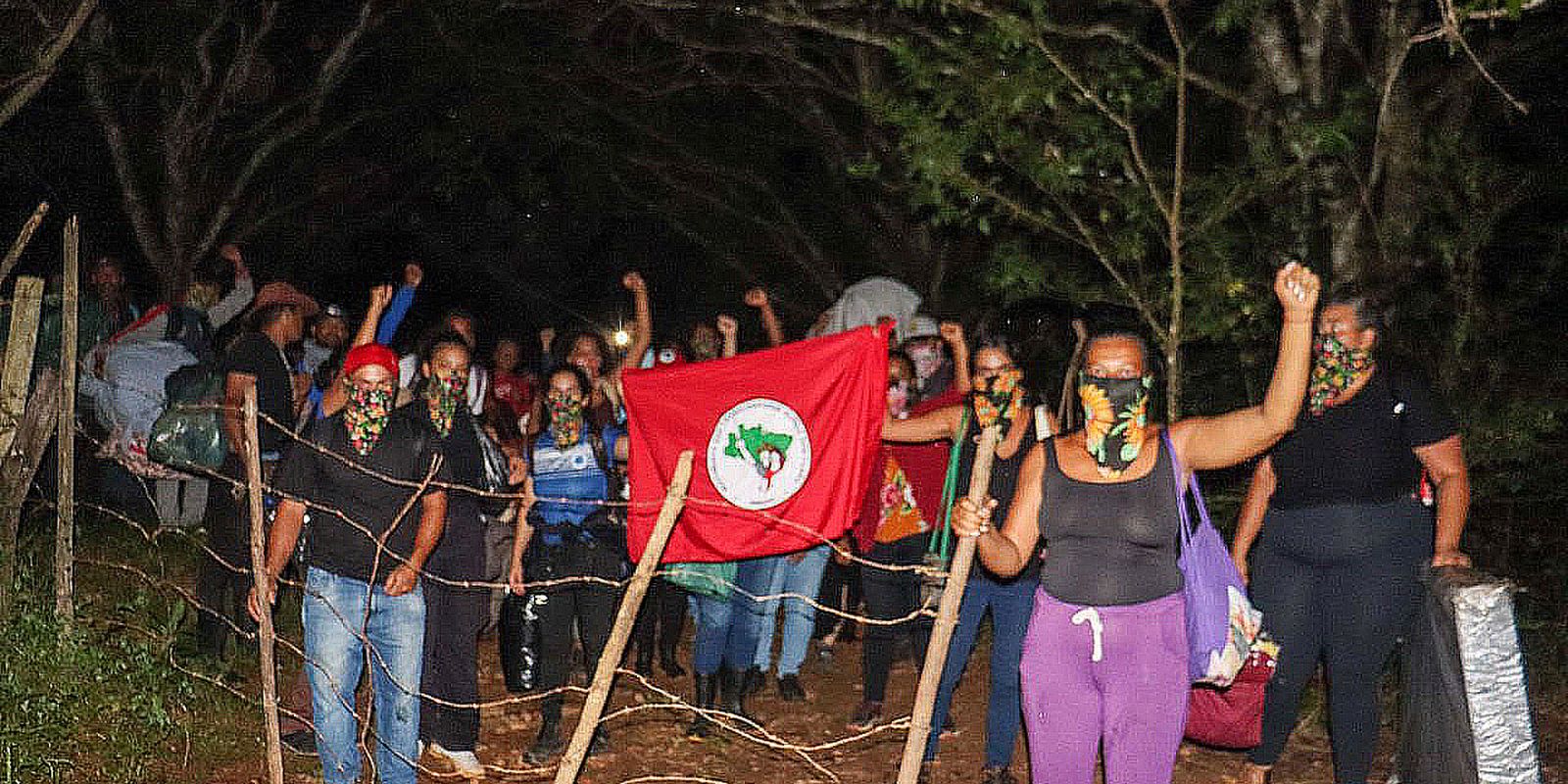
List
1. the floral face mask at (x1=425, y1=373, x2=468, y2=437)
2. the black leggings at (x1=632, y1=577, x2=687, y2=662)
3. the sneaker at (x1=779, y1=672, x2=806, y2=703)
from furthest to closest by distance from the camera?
the black leggings at (x1=632, y1=577, x2=687, y2=662)
the sneaker at (x1=779, y1=672, x2=806, y2=703)
the floral face mask at (x1=425, y1=373, x2=468, y2=437)

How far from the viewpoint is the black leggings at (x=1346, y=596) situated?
6.29 m

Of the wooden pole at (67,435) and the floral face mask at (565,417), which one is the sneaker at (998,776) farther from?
the wooden pole at (67,435)

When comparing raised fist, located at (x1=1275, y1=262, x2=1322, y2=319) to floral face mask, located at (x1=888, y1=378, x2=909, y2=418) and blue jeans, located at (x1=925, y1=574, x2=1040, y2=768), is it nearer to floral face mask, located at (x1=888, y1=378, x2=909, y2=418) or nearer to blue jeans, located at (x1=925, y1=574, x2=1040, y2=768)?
blue jeans, located at (x1=925, y1=574, x2=1040, y2=768)

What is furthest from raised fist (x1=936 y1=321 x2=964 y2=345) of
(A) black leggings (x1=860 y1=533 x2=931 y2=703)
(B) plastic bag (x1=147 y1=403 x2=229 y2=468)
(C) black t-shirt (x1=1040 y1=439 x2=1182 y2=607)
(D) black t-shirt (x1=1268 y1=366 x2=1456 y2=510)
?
(B) plastic bag (x1=147 y1=403 x2=229 y2=468)

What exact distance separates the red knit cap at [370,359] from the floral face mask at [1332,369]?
359cm

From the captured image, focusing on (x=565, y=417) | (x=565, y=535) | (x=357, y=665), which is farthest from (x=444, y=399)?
(x=357, y=665)

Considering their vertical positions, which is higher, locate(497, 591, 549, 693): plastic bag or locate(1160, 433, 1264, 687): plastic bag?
locate(1160, 433, 1264, 687): plastic bag

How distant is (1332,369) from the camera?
20.8 feet

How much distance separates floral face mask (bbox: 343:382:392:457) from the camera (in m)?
6.41

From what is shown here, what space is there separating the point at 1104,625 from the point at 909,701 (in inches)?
197

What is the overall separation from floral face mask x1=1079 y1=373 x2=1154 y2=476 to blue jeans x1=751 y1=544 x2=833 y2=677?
385 centimetres

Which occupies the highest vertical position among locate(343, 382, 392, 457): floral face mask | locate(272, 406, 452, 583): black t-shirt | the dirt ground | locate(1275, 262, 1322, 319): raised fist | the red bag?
locate(1275, 262, 1322, 319): raised fist

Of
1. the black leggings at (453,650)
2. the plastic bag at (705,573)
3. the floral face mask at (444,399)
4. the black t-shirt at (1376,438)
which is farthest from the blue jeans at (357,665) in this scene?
the black t-shirt at (1376,438)

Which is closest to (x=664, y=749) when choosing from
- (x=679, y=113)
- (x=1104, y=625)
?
(x=1104, y=625)
